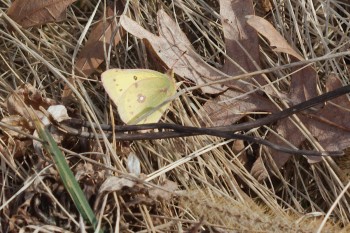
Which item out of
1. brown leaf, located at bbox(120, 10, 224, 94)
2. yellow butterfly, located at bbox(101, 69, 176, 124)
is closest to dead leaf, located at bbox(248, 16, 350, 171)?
brown leaf, located at bbox(120, 10, 224, 94)

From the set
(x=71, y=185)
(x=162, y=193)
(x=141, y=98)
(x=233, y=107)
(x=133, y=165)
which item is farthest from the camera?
(x=233, y=107)

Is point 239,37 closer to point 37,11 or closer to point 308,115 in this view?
point 308,115

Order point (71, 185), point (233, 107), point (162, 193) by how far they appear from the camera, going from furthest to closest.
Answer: point (233, 107)
point (162, 193)
point (71, 185)

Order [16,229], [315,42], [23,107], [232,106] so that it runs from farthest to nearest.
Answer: [315,42]
[232,106]
[23,107]
[16,229]

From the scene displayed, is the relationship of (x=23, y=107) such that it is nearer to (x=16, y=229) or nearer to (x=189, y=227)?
(x=16, y=229)

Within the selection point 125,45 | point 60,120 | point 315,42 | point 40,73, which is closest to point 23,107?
point 60,120

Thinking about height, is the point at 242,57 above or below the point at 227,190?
above

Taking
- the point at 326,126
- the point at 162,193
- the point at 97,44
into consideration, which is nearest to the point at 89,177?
the point at 162,193
